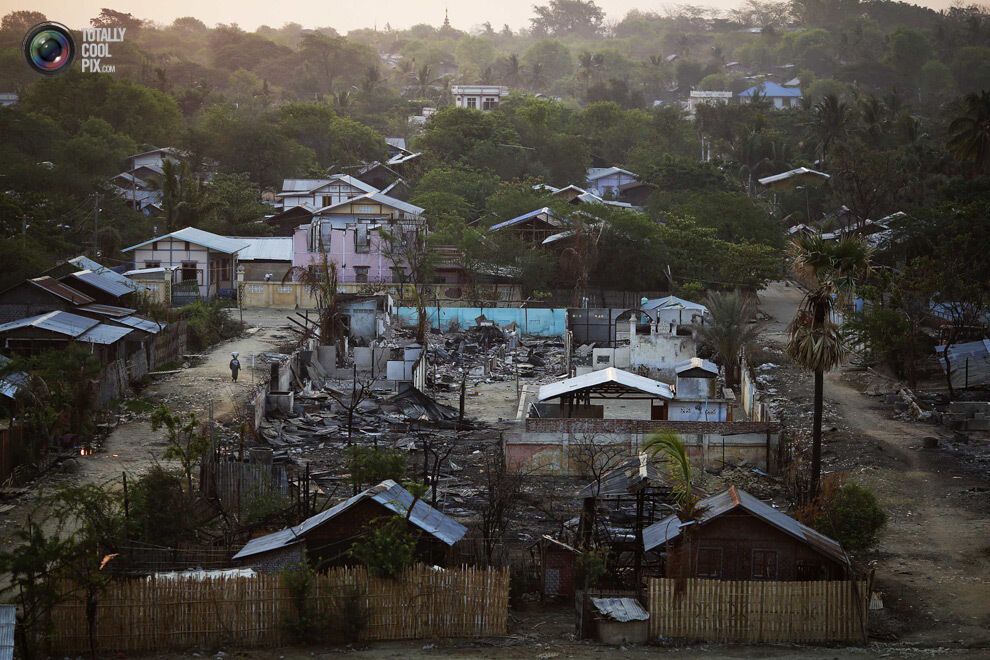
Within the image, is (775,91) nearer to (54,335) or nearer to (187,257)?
(187,257)

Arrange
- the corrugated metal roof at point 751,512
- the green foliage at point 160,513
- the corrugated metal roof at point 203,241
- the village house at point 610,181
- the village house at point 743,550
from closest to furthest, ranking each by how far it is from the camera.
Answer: the corrugated metal roof at point 751,512 → the village house at point 743,550 → the green foliage at point 160,513 → the corrugated metal roof at point 203,241 → the village house at point 610,181

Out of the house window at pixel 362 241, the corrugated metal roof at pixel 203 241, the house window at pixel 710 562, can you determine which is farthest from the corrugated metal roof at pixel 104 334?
the house window at pixel 362 241

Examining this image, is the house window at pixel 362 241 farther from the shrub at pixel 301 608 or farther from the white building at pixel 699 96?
the white building at pixel 699 96

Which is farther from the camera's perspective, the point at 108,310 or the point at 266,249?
the point at 266,249

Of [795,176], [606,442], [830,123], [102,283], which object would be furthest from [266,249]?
[830,123]

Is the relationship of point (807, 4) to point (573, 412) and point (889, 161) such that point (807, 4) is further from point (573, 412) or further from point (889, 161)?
point (573, 412)

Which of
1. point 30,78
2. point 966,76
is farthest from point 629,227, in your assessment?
point 966,76
